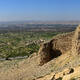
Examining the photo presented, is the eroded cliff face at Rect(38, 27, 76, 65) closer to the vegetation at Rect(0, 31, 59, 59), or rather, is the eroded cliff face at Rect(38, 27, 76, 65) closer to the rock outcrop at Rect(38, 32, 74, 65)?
the rock outcrop at Rect(38, 32, 74, 65)

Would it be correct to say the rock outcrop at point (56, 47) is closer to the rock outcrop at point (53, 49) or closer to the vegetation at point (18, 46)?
the rock outcrop at point (53, 49)

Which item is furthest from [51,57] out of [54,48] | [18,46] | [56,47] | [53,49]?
[18,46]

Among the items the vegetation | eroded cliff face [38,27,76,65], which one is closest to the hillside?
eroded cliff face [38,27,76,65]

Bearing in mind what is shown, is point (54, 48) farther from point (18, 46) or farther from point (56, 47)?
point (18, 46)

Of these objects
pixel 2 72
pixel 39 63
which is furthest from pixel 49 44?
pixel 2 72

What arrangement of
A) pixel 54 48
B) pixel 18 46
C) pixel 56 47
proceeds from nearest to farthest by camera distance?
pixel 56 47, pixel 54 48, pixel 18 46

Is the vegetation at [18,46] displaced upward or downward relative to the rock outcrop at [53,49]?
downward

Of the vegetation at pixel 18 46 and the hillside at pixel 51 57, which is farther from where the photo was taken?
the vegetation at pixel 18 46

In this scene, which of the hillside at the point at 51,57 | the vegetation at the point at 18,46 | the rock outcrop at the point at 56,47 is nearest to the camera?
the hillside at the point at 51,57

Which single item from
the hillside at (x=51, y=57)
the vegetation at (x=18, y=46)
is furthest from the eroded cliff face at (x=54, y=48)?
the vegetation at (x=18, y=46)

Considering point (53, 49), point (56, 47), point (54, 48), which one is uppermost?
point (56, 47)

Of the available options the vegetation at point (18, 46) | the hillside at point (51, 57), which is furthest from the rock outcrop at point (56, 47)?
the vegetation at point (18, 46)

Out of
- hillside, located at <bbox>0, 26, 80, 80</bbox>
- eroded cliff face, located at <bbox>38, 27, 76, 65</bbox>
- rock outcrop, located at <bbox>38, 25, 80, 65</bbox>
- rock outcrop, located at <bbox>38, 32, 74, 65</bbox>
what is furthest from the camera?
rock outcrop, located at <bbox>38, 32, 74, 65</bbox>

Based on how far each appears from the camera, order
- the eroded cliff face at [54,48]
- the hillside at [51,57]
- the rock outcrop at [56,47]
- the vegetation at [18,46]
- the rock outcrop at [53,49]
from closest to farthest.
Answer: the hillside at [51,57] < the rock outcrop at [56,47] < the eroded cliff face at [54,48] < the rock outcrop at [53,49] < the vegetation at [18,46]
